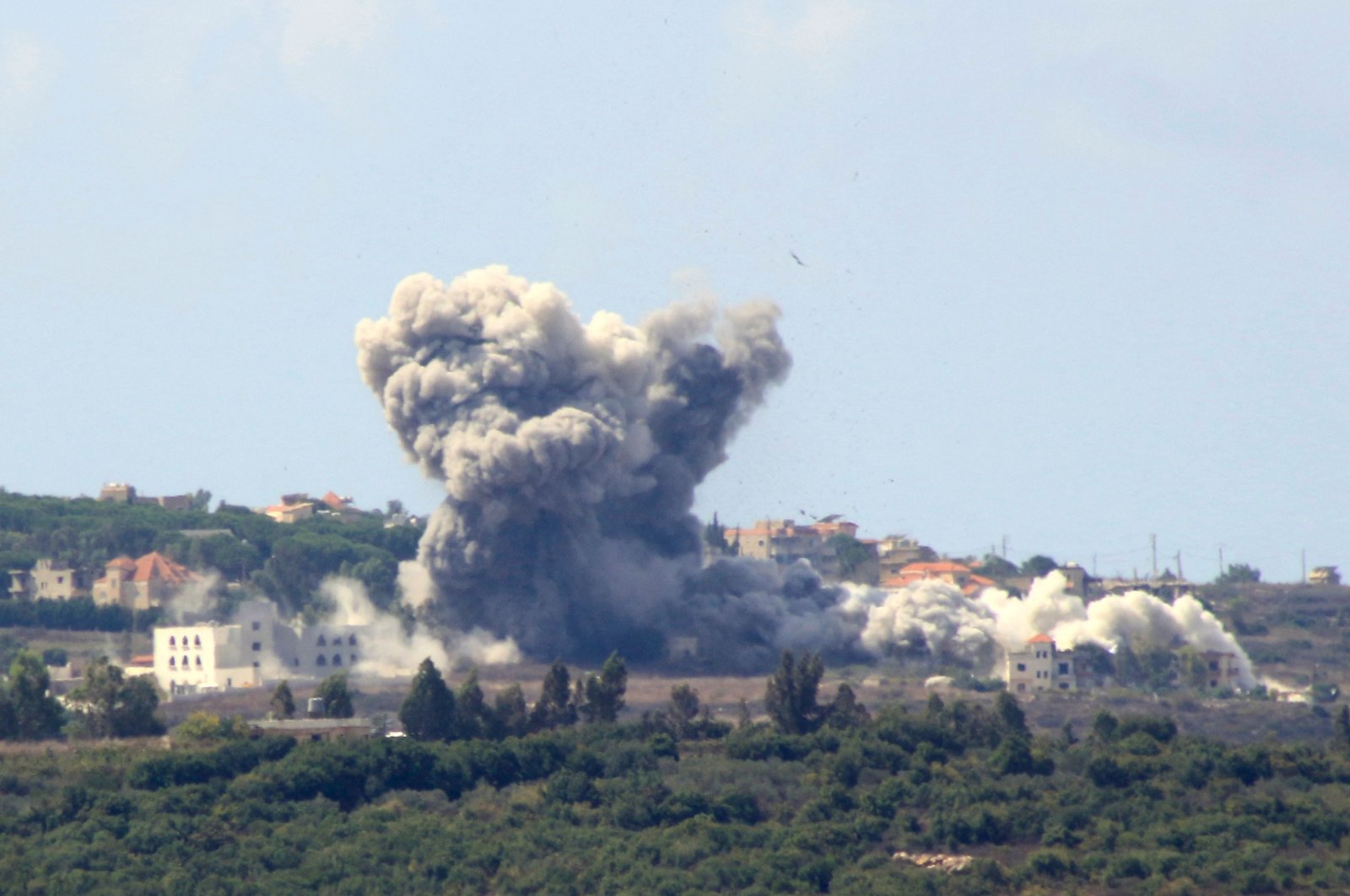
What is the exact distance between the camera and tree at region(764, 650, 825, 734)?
10319 cm

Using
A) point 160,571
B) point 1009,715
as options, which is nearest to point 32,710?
point 1009,715

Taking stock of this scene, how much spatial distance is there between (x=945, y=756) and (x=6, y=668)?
61394 mm

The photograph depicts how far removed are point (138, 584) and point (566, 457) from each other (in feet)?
128

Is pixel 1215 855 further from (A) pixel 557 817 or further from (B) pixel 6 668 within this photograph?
(B) pixel 6 668

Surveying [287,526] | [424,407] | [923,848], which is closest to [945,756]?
[923,848]

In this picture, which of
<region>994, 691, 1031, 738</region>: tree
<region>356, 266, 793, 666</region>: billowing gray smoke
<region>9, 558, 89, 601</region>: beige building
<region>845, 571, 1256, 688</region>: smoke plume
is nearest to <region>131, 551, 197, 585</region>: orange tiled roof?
<region>9, 558, 89, 601</region>: beige building

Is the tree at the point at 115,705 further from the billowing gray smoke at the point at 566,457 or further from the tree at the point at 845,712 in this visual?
the billowing gray smoke at the point at 566,457

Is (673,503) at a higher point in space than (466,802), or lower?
higher

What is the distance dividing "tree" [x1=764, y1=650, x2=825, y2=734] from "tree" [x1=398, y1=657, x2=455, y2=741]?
12337 millimetres

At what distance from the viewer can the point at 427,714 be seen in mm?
99688

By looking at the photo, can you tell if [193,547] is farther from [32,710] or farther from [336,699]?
[336,699]

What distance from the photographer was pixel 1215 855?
82750mm

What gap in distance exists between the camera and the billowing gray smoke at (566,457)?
140m

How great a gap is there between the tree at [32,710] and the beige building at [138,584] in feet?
195
